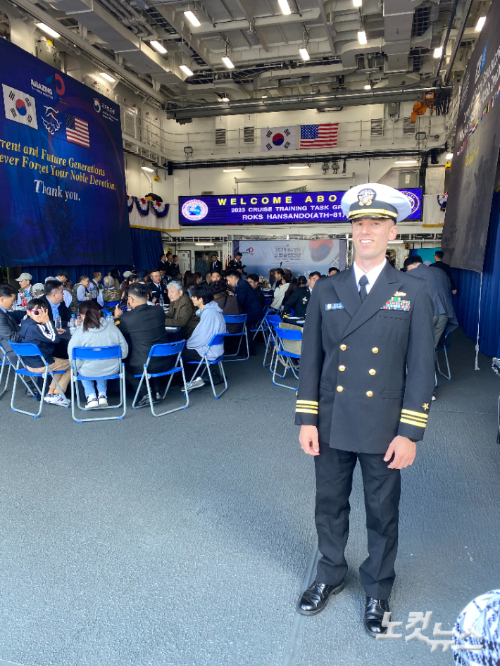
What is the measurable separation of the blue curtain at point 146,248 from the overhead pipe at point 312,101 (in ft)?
15.9

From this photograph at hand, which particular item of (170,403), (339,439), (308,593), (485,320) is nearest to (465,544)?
(308,593)

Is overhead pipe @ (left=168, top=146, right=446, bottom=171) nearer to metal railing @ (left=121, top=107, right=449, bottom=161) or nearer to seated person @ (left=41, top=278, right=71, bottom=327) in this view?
metal railing @ (left=121, top=107, right=449, bottom=161)

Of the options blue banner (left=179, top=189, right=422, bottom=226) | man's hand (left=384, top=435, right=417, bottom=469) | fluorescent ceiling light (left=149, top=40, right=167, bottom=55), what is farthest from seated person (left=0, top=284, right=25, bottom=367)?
blue banner (left=179, top=189, right=422, bottom=226)

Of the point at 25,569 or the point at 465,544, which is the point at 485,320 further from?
the point at 25,569

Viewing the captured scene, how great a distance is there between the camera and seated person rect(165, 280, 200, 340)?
591 centimetres

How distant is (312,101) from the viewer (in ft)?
51.7

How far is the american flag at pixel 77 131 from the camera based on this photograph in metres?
11.1

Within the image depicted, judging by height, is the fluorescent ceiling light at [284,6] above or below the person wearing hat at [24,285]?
above

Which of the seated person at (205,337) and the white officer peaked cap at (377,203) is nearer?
the white officer peaked cap at (377,203)

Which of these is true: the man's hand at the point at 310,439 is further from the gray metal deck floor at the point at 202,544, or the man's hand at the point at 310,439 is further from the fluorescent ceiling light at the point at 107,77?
the fluorescent ceiling light at the point at 107,77

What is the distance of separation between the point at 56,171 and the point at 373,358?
1096 centimetres

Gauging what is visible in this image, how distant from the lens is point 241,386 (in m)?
5.75

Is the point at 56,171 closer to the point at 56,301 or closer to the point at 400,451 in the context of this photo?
the point at 56,301

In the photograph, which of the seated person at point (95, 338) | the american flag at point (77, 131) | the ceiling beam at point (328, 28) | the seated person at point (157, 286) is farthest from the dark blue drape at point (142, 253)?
the ceiling beam at point (328, 28)
